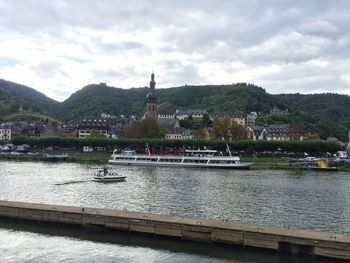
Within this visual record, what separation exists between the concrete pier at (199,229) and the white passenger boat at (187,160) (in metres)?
76.3

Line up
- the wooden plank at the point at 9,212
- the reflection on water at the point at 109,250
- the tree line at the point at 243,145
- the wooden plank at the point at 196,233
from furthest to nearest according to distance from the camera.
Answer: the tree line at the point at 243,145, the wooden plank at the point at 9,212, the wooden plank at the point at 196,233, the reflection on water at the point at 109,250

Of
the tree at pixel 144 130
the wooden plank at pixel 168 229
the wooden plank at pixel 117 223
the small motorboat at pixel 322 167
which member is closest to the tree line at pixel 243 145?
the tree at pixel 144 130

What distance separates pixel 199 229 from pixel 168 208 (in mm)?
15271

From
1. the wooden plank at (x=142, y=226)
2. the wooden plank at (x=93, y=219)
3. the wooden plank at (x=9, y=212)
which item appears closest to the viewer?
the wooden plank at (x=142, y=226)

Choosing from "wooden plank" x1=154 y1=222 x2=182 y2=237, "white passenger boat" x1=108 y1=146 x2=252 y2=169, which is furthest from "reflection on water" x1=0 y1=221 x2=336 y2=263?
"white passenger boat" x1=108 y1=146 x2=252 y2=169

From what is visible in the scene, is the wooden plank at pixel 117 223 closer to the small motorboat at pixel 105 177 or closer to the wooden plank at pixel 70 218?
the wooden plank at pixel 70 218

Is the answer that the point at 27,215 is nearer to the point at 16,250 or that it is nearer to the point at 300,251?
the point at 16,250

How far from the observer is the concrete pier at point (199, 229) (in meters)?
29.5

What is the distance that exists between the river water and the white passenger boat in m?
35.0

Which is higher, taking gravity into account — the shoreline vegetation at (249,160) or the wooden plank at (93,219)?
the shoreline vegetation at (249,160)

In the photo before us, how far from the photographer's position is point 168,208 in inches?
1882

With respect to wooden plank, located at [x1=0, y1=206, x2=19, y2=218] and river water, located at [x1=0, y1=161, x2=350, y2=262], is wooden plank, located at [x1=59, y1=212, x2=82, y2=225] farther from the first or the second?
wooden plank, located at [x1=0, y1=206, x2=19, y2=218]

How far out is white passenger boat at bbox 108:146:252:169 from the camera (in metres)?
114

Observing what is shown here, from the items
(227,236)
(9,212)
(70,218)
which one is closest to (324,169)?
(227,236)
